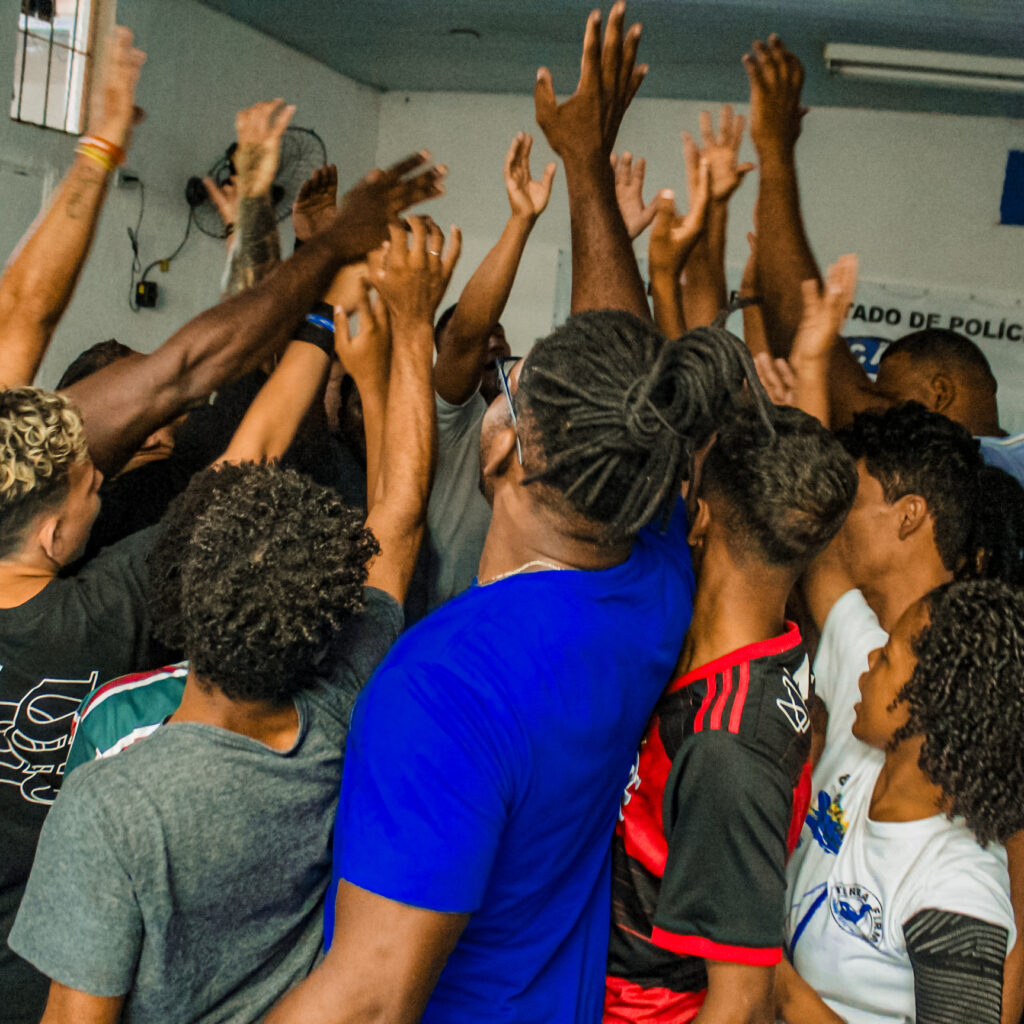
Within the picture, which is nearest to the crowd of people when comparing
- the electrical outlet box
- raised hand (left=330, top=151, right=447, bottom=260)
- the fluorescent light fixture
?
raised hand (left=330, top=151, right=447, bottom=260)

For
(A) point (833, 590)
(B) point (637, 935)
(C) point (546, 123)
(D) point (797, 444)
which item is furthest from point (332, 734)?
(C) point (546, 123)

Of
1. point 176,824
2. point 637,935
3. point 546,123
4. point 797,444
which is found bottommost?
point 637,935

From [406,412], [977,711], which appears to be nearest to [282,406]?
[406,412]

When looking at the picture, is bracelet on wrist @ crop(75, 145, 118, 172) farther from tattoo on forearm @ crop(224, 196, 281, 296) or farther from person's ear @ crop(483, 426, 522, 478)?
person's ear @ crop(483, 426, 522, 478)

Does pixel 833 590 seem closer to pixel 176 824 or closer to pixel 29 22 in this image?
pixel 176 824

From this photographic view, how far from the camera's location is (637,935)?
1.24m

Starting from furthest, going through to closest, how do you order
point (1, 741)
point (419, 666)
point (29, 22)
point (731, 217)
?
1. point (731, 217)
2. point (29, 22)
3. point (1, 741)
4. point (419, 666)

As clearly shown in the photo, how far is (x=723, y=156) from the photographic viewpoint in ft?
6.52

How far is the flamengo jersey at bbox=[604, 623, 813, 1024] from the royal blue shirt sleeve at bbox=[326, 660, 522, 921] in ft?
0.87

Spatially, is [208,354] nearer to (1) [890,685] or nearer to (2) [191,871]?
(2) [191,871]

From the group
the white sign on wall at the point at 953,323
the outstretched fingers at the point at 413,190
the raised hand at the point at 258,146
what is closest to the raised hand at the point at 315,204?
the raised hand at the point at 258,146

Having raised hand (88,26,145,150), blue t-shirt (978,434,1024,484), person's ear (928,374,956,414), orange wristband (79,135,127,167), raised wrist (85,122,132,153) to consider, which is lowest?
blue t-shirt (978,434,1024,484)

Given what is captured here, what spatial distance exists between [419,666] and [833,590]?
106cm

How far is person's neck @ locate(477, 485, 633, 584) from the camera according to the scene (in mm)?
1087
